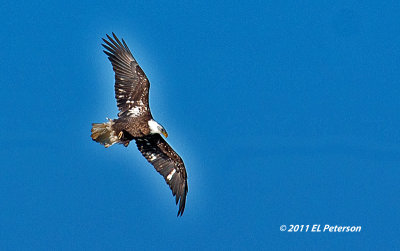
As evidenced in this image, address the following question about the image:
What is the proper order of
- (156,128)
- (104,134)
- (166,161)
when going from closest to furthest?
(104,134) < (156,128) < (166,161)

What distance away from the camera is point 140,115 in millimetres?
13555

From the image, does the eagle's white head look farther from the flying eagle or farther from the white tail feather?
the white tail feather

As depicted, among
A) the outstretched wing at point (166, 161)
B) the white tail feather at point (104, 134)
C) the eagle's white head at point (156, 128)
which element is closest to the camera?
the white tail feather at point (104, 134)

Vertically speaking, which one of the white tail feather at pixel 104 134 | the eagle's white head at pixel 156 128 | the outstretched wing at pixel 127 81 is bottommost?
the white tail feather at pixel 104 134

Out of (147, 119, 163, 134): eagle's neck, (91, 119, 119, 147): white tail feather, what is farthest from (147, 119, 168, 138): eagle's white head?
(91, 119, 119, 147): white tail feather

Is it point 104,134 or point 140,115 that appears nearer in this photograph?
point 104,134

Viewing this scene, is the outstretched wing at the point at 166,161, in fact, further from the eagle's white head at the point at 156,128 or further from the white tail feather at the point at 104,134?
the white tail feather at the point at 104,134

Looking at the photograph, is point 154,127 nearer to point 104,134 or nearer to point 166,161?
point 104,134

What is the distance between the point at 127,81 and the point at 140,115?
92cm

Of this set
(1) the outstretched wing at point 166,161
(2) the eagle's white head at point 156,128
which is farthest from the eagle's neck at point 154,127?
(1) the outstretched wing at point 166,161

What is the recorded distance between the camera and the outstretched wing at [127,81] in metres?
13.8

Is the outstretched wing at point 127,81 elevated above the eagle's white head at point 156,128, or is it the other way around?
the outstretched wing at point 127,81

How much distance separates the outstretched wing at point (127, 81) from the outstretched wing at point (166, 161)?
2.37 ft

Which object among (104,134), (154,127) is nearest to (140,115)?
(154,127)
